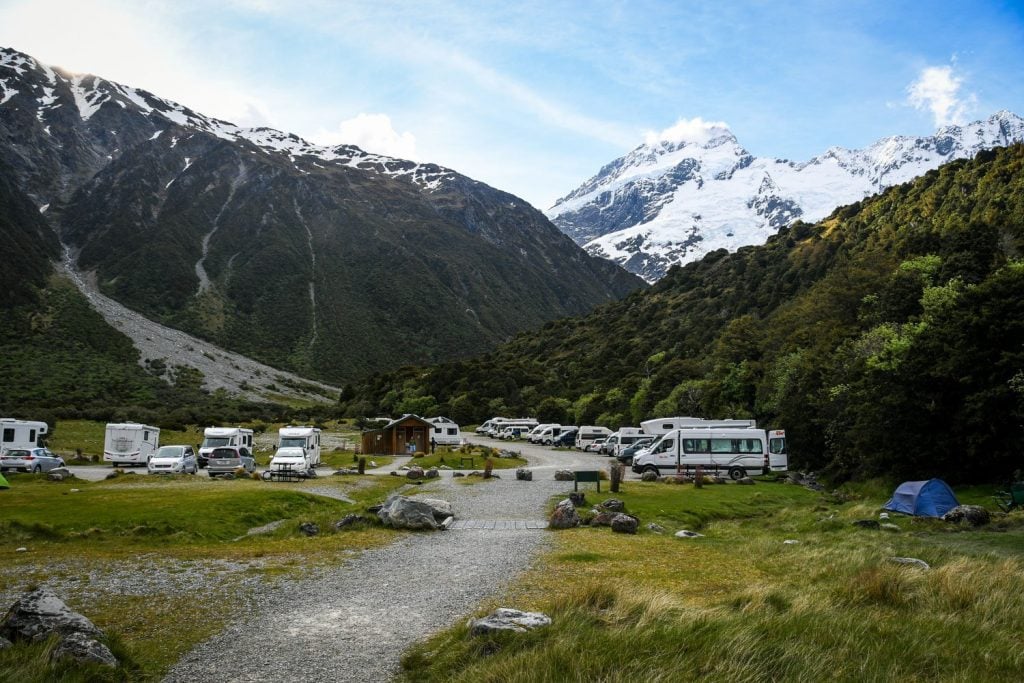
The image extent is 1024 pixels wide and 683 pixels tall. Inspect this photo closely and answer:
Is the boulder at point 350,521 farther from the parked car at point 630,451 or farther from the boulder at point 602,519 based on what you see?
the parked car at point 630,451

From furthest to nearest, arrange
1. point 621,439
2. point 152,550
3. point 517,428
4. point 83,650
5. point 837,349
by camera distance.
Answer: point 517,428 → point 621,439 → point 837,349 → point 152,550 → point 83,650

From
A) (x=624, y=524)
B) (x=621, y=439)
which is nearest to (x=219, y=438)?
(x=621, y=439)

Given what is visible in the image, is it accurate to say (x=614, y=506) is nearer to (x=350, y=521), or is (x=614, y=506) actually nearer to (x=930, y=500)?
(x=350, y=521)

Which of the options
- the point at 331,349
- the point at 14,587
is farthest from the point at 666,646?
the point at 331,349

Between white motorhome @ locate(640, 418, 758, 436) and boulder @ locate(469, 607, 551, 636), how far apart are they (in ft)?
114

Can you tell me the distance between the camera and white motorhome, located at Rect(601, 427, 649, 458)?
53.1m

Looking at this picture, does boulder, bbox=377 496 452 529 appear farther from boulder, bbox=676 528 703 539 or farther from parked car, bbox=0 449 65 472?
parked car, bbox=0 449 65 472

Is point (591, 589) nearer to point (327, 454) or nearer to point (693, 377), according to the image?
point (327, 454)

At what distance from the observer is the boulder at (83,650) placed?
7474mm

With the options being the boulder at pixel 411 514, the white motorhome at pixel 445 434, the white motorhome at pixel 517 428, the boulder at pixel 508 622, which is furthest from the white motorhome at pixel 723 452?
the white motorhome at pixel 517 428

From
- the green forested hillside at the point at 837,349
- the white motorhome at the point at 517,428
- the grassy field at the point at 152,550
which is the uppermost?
the green forested hillside at the point at 837,349

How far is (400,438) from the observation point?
2338 inches

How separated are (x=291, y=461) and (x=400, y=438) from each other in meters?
24.1

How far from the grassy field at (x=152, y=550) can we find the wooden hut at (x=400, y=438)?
29.0m
